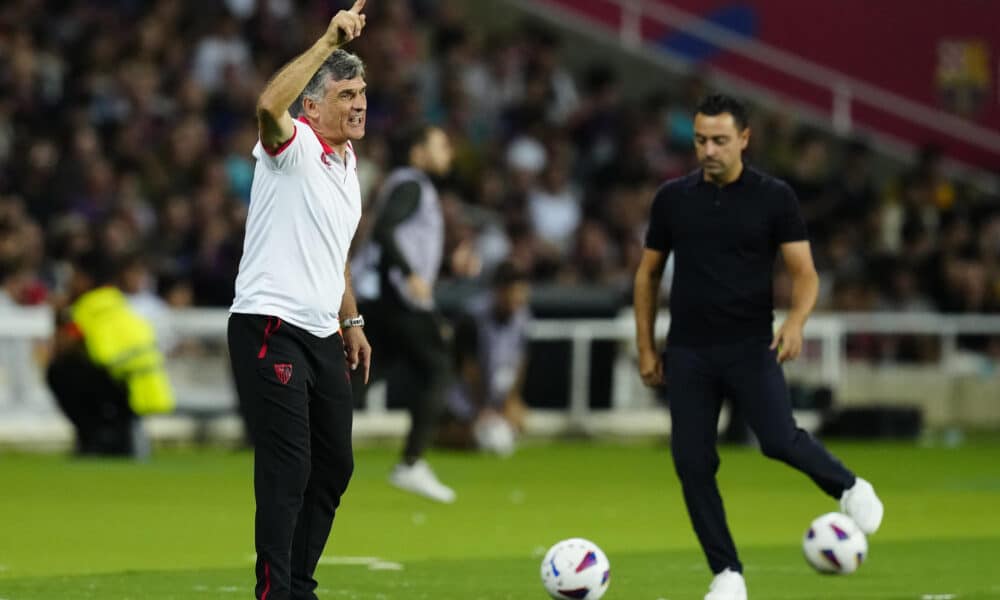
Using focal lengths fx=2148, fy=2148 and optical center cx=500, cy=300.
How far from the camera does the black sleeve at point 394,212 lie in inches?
593

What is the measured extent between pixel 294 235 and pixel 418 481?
7051mm

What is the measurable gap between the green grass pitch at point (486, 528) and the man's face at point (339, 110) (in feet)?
8.03

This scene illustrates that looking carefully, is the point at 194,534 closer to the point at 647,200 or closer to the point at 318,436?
the point at 318,436

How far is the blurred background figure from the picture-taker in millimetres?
20828

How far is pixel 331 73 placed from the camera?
27.3ft

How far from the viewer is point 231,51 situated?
2503 cm

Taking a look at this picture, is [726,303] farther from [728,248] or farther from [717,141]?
[717,141]

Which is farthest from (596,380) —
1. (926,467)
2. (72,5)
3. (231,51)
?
(72,5)

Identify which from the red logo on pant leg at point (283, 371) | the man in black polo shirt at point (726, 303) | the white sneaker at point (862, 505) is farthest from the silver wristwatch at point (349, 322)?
the white sneaker at point (862, 505)

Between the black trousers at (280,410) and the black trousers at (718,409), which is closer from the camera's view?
the black trousers at (280,410)

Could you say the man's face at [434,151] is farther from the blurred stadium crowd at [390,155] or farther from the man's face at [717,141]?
the blurred stadium crowd at [390,155]

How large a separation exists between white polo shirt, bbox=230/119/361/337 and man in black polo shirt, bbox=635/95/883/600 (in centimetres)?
216

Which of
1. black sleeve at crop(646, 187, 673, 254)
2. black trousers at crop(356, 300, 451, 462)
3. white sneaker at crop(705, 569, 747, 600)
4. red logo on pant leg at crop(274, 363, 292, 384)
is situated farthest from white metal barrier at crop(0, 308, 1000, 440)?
red logo on pant leg at crop(274, 363, 292, 384)

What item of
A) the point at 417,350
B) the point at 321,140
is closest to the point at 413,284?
the point at 417,350
